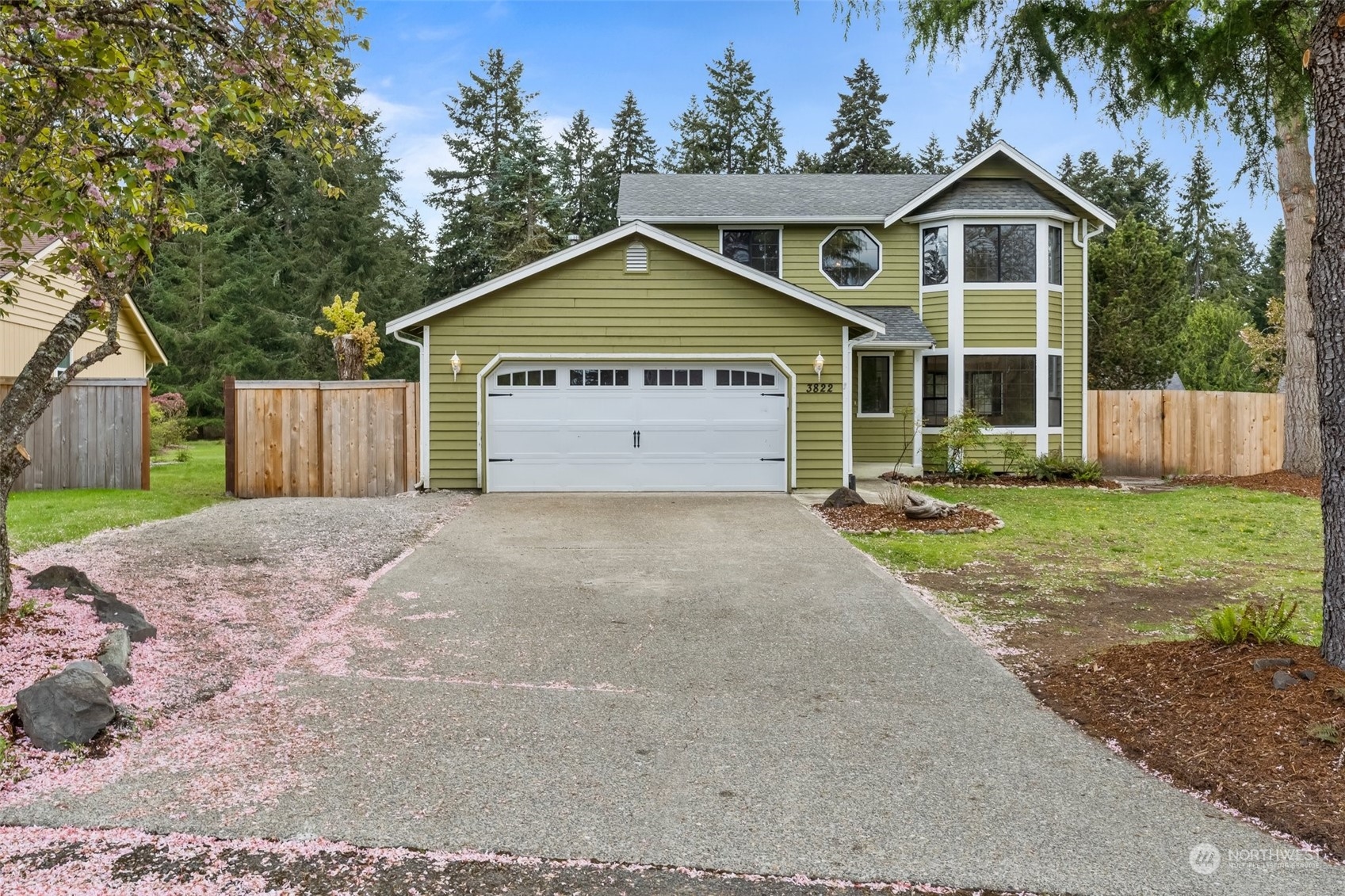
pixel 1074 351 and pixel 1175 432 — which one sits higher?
pixel 1074 351

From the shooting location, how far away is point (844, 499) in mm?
12016

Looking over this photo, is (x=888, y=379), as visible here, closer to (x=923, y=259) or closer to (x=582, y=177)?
(x=923, y=259)

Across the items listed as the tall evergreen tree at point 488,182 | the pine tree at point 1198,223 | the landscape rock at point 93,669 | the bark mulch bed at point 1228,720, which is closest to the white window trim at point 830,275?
the bark mulch bed at point 1228,720

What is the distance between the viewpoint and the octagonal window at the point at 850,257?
17703 mm

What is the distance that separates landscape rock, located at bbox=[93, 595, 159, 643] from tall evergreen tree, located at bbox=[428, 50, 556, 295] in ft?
102

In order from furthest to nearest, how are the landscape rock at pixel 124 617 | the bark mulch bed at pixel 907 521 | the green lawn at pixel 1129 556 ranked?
the bark mulch bed at pixel 907 521
the green lawn at pixel 1129 556
the landscape rock at pixel 124 617

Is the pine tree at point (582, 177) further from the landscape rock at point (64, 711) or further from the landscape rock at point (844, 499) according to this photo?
the landscape rock at point (64, 711)

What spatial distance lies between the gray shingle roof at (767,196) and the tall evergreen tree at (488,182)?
55.7ft

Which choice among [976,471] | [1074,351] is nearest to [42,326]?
A: [976,471]

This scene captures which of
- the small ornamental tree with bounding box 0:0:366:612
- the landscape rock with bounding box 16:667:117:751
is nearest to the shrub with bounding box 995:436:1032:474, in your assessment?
the small ornamental tree with bounding box 0:0:366:612

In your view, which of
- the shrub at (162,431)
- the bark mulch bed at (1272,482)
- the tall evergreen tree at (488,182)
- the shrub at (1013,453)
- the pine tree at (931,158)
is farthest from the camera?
the pine tree at (931,158)

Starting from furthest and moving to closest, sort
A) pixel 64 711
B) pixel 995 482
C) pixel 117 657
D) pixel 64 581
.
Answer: pixel 995 482 → pixel 64 581 → pixel 117 657 → pixel 64 711

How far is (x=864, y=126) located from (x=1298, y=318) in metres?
30.6

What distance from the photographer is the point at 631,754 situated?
391 centimetres
